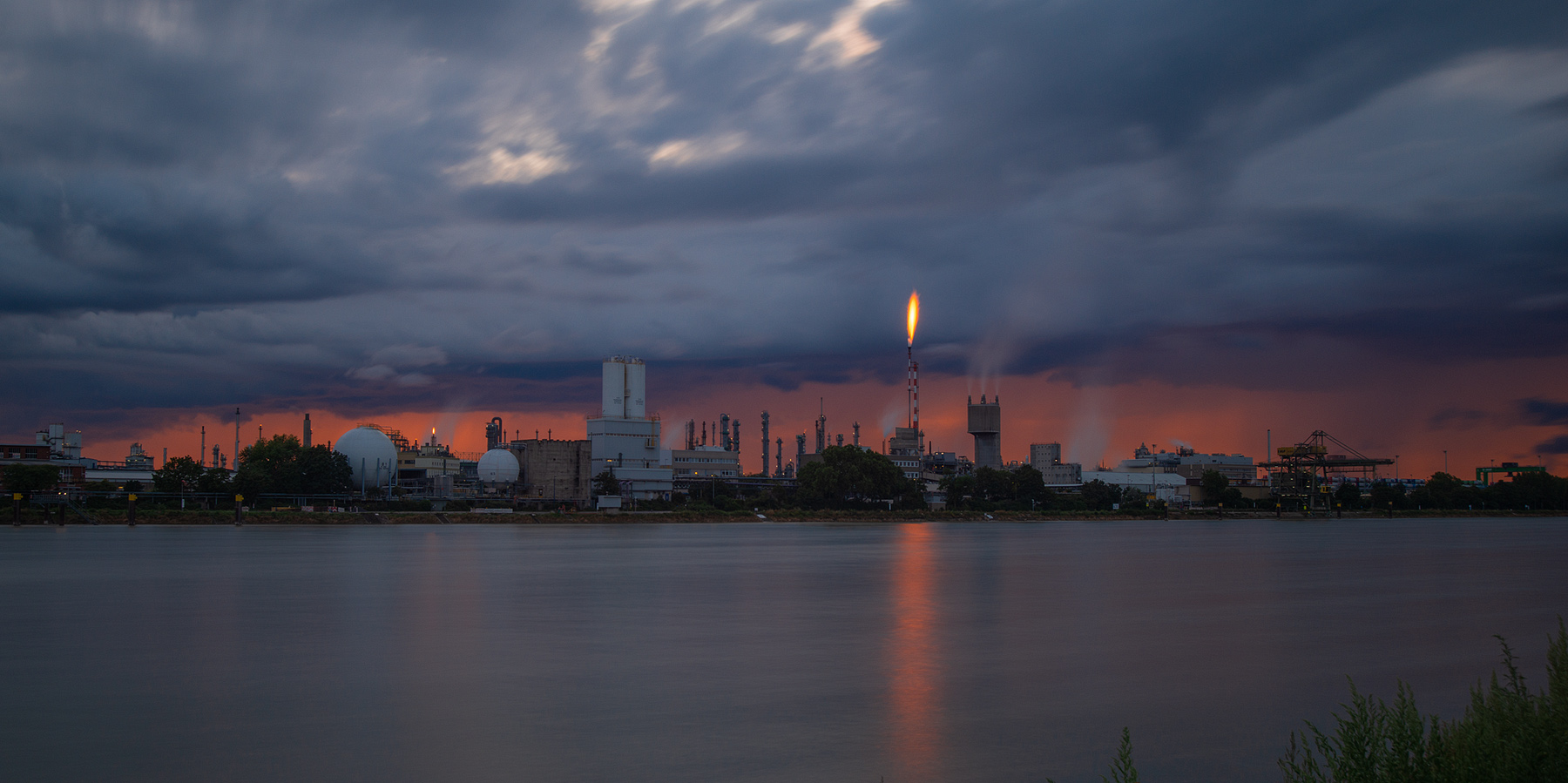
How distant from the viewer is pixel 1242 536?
100125 millimetres

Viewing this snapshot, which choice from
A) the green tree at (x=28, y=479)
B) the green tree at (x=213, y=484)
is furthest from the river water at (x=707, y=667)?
the green tree at (x=213, y=484)

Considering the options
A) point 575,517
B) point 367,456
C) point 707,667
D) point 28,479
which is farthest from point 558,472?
point 707,667

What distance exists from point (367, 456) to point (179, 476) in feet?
112

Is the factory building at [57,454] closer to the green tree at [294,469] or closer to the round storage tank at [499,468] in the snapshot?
the green tree at [294,469]

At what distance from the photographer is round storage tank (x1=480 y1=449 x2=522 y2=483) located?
18362cm

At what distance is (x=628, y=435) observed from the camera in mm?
185500

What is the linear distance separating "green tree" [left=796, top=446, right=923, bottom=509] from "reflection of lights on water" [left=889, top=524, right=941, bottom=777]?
11306 centimetres

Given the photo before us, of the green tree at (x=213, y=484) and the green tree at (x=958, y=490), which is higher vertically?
the green tree at (x=213, y=484)

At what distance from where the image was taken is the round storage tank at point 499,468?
7229 inches

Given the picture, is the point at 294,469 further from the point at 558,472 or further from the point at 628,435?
the point at 628,435

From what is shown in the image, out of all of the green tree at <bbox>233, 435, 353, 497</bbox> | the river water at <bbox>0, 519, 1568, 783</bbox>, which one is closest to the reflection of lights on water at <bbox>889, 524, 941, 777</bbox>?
the river water at <bbox>0, 519, 1568, 783</bbox>

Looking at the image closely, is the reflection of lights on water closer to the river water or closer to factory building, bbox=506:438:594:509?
the river water

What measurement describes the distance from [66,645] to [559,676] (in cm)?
1257

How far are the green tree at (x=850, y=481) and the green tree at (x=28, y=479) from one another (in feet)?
310
